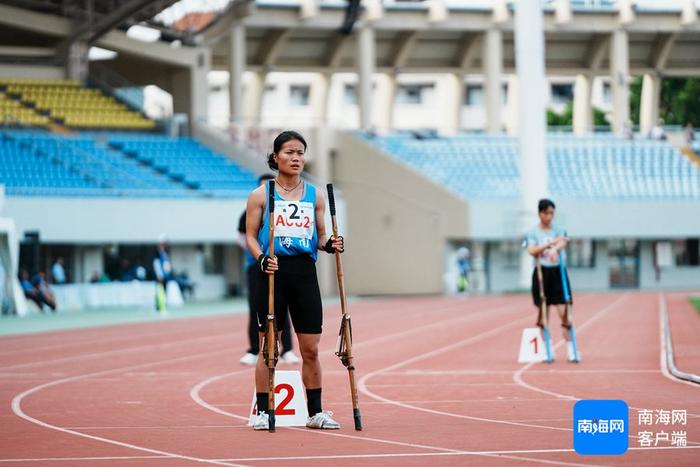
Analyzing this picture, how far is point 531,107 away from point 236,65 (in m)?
14.6

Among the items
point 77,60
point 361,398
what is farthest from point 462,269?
point 361,398

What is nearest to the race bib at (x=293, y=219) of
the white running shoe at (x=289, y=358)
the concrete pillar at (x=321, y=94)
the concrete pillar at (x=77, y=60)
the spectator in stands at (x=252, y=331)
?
the spectator in stands at (x=252, y=331)

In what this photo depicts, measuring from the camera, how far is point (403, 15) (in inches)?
2405

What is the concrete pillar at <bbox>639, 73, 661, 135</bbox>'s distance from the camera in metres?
69.8

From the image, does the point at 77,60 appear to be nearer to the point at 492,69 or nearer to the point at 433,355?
the point at 492,69

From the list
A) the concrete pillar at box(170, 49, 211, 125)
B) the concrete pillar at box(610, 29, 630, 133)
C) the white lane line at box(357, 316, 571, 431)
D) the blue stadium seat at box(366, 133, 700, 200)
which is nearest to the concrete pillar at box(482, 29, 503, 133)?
the blue stadium seat at box(366, 133, 700, 200)

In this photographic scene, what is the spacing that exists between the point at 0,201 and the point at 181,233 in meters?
10.4

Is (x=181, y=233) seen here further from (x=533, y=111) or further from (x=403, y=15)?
(x=403, y=15)

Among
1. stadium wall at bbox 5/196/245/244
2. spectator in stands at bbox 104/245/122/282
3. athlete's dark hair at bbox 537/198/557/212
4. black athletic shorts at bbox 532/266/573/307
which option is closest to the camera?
athlete's dark hair at bbox 537/198/557/212

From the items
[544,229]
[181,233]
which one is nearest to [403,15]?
[181,233]

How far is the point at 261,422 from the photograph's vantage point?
35.7 ft

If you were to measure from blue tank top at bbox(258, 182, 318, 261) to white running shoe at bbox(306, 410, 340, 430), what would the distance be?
1.16 metres

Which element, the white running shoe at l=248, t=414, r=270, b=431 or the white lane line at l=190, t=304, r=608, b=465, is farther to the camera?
the white running shoe at l=248, t=414, r=270, b=431

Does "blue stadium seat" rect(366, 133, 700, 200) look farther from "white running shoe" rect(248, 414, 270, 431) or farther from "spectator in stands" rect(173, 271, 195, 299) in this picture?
"white running shoe" rect(248, 414, 270, 431)
